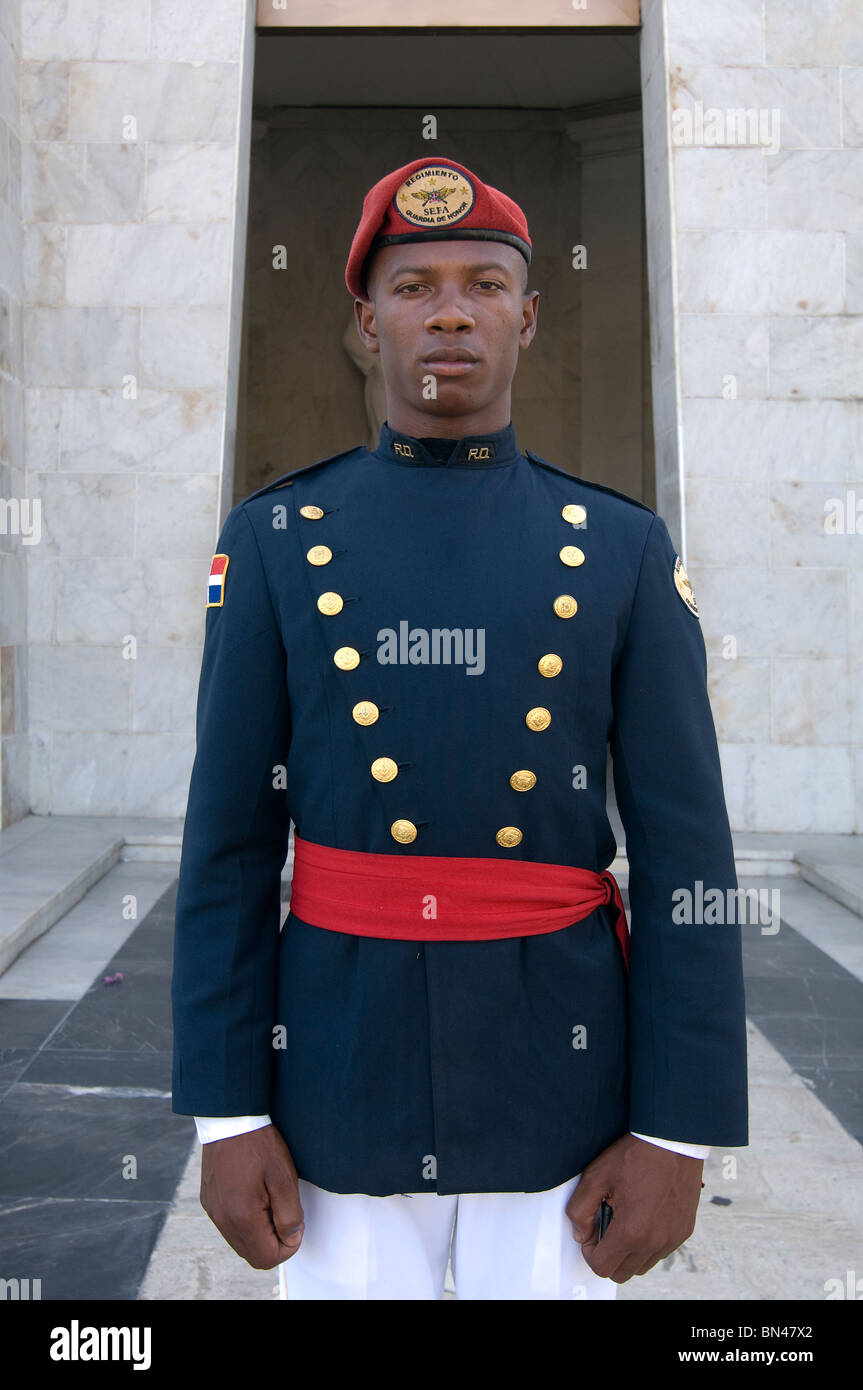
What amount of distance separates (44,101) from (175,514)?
8.39ft

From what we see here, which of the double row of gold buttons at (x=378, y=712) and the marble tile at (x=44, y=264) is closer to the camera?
the double row of gold buttons at (x=378, y=712)

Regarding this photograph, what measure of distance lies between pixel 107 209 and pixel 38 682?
2.82 meters

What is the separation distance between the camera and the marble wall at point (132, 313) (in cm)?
683

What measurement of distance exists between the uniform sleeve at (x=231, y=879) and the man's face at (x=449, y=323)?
328 mm

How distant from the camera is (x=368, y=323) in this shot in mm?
1515

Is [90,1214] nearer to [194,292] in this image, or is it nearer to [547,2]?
[194,292]

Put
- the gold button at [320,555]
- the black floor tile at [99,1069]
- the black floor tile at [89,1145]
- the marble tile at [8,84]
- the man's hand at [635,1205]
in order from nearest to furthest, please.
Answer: the man's hand at [635,1205], the gold button at [320,555], the black floor tile at [89,1145], the black floor tile at [99,1069], the marble tile at [8,84]

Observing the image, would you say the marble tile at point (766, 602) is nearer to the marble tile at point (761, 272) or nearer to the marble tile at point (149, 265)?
the marble tile at point (761, 272)

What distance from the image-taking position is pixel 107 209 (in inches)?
270

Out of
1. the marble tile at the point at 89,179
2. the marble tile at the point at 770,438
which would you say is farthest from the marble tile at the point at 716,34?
the marble tile at the point at 89,179

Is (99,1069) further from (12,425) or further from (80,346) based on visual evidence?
(80,346)

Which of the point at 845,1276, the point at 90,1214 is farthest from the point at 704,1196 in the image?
the point at 90,1214

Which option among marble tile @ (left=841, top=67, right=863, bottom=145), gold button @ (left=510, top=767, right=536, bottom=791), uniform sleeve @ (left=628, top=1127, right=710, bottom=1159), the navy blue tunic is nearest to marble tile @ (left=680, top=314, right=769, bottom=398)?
marble tile @ (left=841, top=67, right=863, bottom=145)

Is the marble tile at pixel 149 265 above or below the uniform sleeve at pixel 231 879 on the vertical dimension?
above
